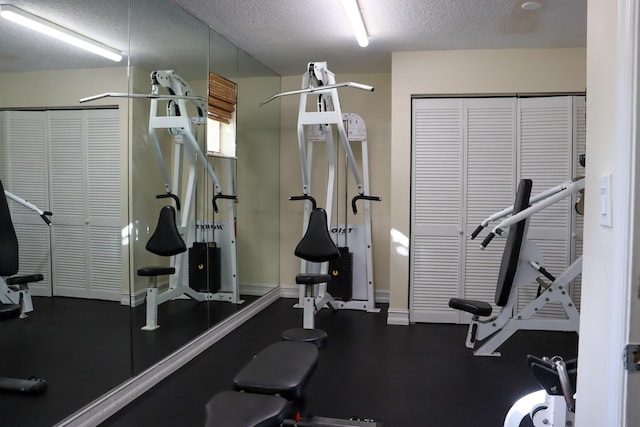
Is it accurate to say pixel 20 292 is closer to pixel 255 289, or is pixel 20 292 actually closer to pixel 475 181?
pixel 255 289

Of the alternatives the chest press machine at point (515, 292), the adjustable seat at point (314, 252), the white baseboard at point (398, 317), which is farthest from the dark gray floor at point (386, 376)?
the adjustable seat at point (314, 252)

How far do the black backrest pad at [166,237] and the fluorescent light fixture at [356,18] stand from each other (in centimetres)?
188

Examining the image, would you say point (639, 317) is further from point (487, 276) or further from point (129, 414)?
point (487, 276)

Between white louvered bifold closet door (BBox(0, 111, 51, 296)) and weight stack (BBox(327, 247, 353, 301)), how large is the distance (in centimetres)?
298

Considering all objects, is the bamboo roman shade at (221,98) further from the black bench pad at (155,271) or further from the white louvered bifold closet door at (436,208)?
the white louvered bifold closet door at (436,208)

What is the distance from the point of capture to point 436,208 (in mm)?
4430

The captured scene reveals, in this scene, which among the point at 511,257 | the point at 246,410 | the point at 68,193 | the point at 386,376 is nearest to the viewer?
the point at 246,410

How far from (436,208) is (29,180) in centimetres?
334

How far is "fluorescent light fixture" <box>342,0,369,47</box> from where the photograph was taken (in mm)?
3066

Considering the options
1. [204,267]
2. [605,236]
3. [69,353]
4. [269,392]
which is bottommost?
[69,353]

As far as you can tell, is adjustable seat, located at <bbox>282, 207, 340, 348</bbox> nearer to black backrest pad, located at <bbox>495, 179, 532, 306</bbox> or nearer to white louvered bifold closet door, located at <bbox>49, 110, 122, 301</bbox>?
black backrest pad, located at <bbox>495, 179, 532, 306</bbox>

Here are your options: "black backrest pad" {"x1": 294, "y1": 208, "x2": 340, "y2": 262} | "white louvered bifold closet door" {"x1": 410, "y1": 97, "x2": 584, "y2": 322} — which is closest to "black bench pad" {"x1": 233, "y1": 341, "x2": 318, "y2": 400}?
"black backrest pad" {"x1": 294, "y1": 208, "x2": 340, "y2": 262}

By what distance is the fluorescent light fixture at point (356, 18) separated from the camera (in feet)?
10.1

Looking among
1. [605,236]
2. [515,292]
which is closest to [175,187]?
[515,292]
